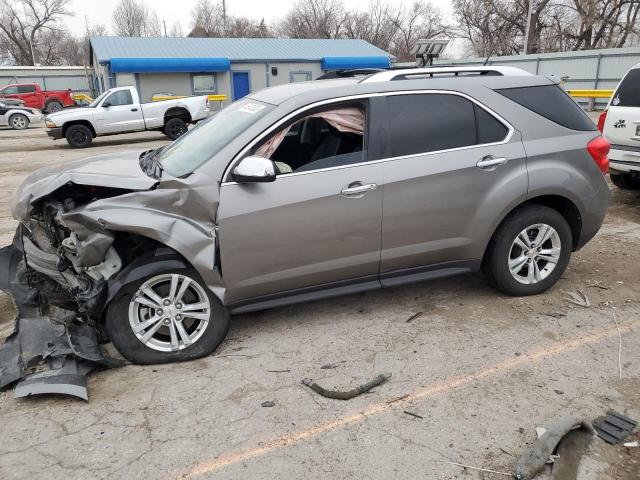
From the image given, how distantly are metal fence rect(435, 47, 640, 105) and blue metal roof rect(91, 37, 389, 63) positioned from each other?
28.0 ft

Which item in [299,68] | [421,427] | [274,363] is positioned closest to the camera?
[421,427]

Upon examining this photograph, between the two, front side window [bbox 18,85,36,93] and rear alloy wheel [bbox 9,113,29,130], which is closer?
rear alloy wheel [bbox 9,113,29,130]

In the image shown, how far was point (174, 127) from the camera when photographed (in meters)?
17.9

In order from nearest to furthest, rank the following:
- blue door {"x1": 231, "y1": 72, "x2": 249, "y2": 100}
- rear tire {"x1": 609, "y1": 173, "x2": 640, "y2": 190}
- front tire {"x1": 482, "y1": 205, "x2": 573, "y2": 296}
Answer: front tire {"x1": 482, "y1": 205, "x2": 573, "y2": 296} → rear tire {"x1": 609, "y1": 173, "x2": 640, "y2": 190} → blue door {"x1": 231, "y1": 72, "x2": 249, "y2": 100}

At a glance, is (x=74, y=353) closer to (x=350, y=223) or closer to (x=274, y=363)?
(x=274, y=363)

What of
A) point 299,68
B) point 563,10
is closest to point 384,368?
point 299,68

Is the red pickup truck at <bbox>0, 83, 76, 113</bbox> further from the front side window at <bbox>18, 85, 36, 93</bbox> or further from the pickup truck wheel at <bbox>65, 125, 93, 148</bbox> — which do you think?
the pickup truck wheel at <bbox>65, 125, 93, 148</bbox>

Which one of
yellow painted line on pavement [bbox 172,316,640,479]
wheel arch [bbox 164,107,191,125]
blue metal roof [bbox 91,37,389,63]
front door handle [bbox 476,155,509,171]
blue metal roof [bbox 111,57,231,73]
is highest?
blue metal roof [bbox 91,37,389,63]

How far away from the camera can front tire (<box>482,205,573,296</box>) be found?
4164 millimetres

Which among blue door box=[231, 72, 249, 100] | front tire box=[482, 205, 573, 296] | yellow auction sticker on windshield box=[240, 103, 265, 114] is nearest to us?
yellow auction sticker on windshield box=[240, 103, 265, 114]

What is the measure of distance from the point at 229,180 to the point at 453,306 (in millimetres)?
2137

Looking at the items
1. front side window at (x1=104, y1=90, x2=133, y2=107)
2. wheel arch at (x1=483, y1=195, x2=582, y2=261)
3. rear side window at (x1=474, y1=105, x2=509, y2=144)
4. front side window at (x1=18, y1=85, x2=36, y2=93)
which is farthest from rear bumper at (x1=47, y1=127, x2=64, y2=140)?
front side window at (x1=18, y1=85, x2=36, y2=93)

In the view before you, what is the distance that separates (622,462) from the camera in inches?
102

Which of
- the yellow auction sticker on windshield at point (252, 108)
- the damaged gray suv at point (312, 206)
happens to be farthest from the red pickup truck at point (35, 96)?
the yellow auction sticker on windshield at point (252, 108)
